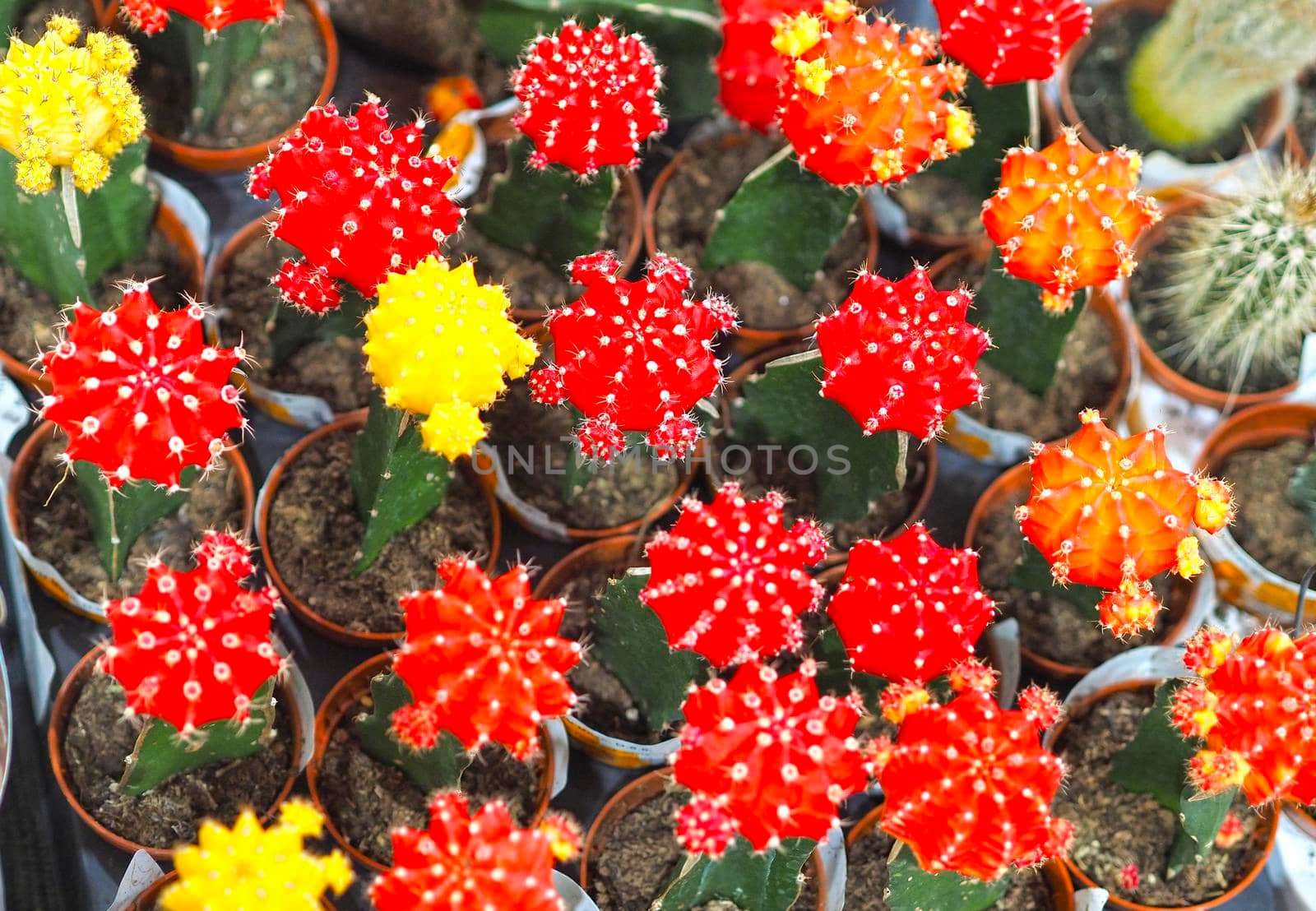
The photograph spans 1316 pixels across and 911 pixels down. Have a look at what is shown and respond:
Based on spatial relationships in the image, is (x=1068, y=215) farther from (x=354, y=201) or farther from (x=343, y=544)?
(x=343, y=544)

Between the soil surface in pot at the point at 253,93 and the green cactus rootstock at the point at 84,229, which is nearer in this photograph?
the green cactus rootstock at the point at 84,229

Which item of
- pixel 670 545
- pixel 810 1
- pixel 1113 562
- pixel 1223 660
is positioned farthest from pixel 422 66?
pixel 1223 660

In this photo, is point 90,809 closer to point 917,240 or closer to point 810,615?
point 810,615

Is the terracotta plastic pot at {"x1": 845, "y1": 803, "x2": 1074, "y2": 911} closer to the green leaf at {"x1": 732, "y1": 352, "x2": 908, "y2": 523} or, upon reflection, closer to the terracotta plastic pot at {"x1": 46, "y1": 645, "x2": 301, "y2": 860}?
the green leaf at {"x1": 732, "y1": 352, "x2": 908, "y2": 523}

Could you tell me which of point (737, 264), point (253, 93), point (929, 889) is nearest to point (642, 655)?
point (929, 889)

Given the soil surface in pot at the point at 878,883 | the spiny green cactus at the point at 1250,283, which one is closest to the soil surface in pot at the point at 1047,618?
the soil surface in pot at the point at 878,883

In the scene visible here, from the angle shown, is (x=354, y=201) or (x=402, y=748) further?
(x=402, y=748)

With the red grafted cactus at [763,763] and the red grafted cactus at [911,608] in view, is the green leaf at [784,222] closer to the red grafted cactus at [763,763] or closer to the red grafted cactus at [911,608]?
the red grafted cactus at [911,608]
